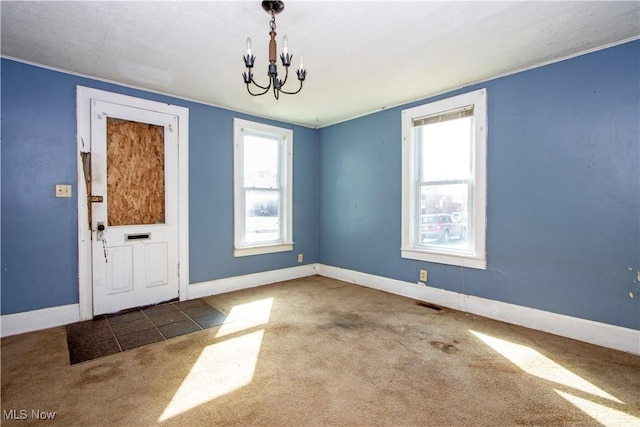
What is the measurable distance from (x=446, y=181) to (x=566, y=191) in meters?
1.14

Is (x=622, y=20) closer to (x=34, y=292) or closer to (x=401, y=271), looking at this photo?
(x=401, y=271)

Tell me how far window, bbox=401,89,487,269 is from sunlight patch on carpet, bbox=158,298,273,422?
217 cm

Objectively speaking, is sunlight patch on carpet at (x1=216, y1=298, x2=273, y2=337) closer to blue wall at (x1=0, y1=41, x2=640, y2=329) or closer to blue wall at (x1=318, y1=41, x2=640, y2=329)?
blue wall at (x1=0, y1=41, x2=640, y2=329)

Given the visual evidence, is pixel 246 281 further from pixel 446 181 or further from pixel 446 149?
pixel 446 149

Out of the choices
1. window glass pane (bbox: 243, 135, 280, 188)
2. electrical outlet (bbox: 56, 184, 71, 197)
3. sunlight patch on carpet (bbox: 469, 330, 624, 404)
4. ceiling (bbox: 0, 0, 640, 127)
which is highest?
ceiling (bbox: 0, 0, 640, 127)

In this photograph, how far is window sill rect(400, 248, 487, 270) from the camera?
3314mm

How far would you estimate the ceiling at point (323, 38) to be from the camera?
81.5 inches

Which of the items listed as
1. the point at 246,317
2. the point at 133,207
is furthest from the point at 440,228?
the point at 133,207

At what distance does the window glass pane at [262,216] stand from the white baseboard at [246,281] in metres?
0.52

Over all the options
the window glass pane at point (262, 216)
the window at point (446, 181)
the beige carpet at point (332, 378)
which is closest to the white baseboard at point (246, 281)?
the window glass pane at point (262, 216)

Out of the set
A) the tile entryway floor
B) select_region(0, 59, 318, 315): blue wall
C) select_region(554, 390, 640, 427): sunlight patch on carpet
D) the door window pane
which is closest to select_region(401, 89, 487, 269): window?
select_region(554, 390, 640, 427): sunlight patch on carpet

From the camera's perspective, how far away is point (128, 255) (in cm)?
342

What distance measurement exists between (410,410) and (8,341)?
332 centimetres

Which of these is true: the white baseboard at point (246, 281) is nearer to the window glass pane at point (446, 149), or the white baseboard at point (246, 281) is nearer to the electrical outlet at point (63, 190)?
the electrical outlet at point (63, 190)
